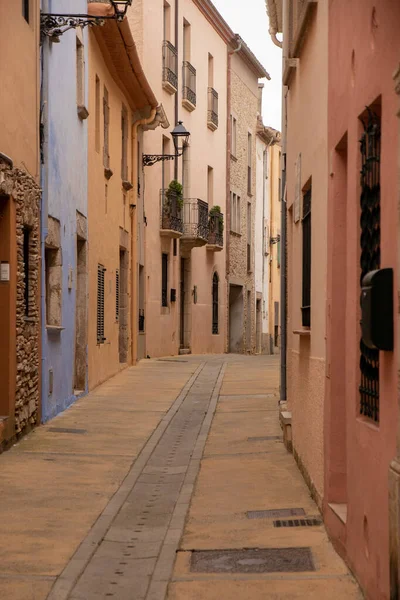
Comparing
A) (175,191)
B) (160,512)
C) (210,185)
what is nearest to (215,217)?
(210,185)

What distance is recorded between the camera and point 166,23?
96.1 feet

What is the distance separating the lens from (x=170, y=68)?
29.1m

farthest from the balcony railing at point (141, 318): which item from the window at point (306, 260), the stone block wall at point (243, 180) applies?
the window at point (306, 260)

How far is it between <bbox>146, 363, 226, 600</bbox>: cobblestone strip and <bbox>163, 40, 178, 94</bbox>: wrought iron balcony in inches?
645

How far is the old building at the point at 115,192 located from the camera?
1930cm

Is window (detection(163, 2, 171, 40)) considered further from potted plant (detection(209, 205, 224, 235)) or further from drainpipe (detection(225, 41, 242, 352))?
drainpipe (detection(225, 41, 242, 352))

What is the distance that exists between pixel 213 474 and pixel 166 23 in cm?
2030

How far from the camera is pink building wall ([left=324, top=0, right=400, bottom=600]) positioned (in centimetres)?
533

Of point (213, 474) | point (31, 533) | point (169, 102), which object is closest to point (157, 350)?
point (169, 102)

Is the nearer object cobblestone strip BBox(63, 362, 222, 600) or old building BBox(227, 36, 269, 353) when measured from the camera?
cobblestone strip BBox(63, 362, 222, 600)

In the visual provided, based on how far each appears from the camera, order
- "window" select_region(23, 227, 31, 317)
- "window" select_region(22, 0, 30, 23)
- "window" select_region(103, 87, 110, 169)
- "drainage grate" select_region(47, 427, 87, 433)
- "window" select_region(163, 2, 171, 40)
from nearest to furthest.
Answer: "window" select_region(22, 0, 30, 23), "window" select_region(23, 227, 31, 317), "drainage grate" select_region(47, 427, 87, 433), "window" select_region(103, 87, 110, 169), "window" select_region(163, 2, 171, 40)

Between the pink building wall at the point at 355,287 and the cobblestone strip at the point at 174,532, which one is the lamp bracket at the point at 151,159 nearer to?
the cobblestone strip at the point at 174,532

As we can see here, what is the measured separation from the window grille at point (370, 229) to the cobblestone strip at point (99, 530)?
6.41 ft

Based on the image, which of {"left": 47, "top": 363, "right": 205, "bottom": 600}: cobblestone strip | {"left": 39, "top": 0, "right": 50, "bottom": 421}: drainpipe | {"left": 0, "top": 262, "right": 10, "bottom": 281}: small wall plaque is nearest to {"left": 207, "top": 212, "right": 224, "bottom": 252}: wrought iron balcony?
{"left": 39, "top": 0, "right": 50, "bottom": 421}: drainpipe
